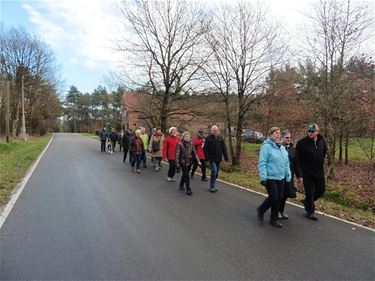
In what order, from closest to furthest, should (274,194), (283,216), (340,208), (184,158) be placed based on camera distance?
(274,194) → (283,216) → (340,208) → (184,158)

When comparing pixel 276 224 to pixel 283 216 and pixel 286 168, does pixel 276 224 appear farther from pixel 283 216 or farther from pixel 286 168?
pixel 286 168

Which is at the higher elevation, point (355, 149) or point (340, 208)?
point (355, 149)

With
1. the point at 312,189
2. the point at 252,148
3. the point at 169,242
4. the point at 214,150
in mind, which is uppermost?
the point at 214,150

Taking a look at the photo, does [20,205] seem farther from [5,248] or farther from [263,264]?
[263,264]

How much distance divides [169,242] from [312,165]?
3.41 m

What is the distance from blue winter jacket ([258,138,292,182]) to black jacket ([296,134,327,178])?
35.0 inches

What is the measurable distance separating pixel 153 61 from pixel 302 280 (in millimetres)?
21139

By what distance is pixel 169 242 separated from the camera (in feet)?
17.8

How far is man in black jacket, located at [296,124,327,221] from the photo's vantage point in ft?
23.4

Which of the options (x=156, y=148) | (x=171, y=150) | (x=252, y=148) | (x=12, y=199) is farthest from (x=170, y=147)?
(x=252, y=148)

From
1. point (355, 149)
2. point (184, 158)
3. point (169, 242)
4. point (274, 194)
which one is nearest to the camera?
point (169, 242)

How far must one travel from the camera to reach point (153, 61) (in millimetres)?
23859

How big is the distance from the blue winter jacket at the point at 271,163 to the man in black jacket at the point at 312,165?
0.90 meters

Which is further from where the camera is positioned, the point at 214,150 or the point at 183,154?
the point at 214,150
